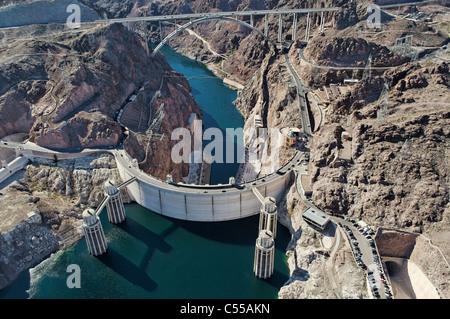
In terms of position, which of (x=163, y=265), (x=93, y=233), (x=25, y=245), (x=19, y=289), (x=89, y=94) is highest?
(x=89, y=94)

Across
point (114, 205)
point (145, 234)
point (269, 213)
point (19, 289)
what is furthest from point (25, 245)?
point (269, 213)

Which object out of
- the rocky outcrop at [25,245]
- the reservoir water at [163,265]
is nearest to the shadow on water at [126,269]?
the reservoir water at [163,265]

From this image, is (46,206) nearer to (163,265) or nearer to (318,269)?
(163,265)

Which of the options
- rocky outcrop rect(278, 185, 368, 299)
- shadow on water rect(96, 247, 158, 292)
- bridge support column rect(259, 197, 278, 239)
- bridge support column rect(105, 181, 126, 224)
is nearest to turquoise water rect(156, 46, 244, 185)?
bridge support column rect(259, 197, 278, 239)

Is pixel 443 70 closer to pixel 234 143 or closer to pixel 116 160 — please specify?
pixel 234 143

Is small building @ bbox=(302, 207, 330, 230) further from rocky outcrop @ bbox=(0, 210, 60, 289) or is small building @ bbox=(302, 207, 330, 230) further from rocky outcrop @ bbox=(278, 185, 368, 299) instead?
rocky outcrop @ bbox=(0, 210, 60, 289)

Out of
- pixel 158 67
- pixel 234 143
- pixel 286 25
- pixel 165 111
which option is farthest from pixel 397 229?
pixel 286 25
